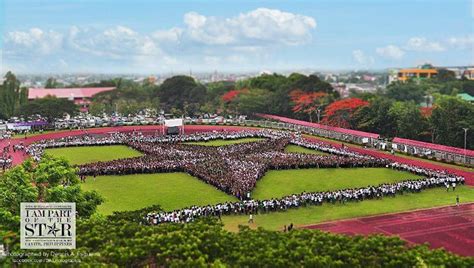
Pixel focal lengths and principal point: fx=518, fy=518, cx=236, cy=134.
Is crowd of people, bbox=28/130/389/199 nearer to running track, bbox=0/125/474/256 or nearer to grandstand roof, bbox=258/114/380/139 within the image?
grandstand roof, bbox=258/114/380/139

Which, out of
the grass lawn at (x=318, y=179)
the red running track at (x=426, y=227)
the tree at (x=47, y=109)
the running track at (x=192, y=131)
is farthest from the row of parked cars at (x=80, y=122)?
the red running track at (x=426, y=227)

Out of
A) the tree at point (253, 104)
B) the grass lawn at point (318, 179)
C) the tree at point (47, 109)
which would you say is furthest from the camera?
the tree at point (253, 104)

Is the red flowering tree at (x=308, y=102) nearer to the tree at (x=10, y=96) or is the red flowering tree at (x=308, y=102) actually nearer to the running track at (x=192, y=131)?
the running track at (x=192, y=131)

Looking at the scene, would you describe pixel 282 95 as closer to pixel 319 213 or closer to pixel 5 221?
pixel 319 213

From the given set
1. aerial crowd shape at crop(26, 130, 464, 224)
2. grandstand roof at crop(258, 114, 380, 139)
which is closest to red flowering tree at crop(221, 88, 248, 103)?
grandstand roof at crop(258, 114, 380, 139)

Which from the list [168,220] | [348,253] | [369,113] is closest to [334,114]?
[369,113]

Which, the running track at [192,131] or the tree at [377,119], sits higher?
the tree at [377,119]
